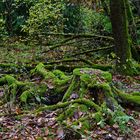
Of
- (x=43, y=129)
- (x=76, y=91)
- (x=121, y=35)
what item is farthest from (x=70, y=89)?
(x=121, y=35)

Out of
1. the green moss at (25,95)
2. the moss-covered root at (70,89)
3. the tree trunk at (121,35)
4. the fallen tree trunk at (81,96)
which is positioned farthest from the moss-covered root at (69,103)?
the tree trunk at (121,35)

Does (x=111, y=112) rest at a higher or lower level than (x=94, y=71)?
lower

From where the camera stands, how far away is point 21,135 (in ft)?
20.3

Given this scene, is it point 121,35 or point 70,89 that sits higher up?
point 121,35

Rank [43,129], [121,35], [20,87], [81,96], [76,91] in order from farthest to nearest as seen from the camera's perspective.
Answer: [121,35]
[20,87]
[76,91]
[81,96]
[43,129]

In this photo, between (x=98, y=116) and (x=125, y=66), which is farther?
(x=125, y=66)

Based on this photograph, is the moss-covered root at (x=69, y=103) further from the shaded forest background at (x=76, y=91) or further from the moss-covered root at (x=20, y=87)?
the moss-covered root at (x=20, y=87)

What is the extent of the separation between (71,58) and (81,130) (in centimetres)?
672

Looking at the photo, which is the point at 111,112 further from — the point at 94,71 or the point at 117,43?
the point at 117,43

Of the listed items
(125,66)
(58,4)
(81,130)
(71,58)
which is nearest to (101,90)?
(81,130)

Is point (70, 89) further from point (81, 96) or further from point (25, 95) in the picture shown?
point (25, 95)

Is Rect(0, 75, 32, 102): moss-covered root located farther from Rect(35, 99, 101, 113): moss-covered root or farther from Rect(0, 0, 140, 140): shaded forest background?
Rect(35, 99, 101, 113): moss-covered root

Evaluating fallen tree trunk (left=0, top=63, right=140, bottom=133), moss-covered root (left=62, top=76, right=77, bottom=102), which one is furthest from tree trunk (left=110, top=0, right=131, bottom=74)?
moss-covered root (left=62, top=76, right=77, bottom=102)

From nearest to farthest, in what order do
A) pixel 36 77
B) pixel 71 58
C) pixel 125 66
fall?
pixel 36 77
pixel 125 66
pixel 71 58
